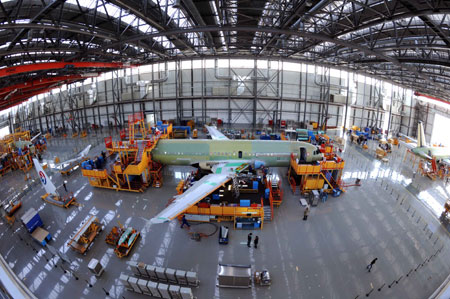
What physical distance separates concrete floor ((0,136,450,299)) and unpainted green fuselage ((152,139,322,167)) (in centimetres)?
354

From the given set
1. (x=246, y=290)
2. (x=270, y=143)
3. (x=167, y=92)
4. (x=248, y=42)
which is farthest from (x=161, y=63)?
(x=246, y=290)

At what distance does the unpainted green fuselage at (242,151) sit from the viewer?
21.3 meters

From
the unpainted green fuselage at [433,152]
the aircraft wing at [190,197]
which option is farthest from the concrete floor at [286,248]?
the unpainted green fuselage at [433,152]

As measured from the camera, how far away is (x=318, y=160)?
21234 millimetres

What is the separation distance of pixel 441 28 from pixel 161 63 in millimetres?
38882

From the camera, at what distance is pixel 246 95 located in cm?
3891

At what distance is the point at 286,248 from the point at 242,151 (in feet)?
33.2

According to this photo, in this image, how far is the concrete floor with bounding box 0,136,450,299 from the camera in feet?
37.2

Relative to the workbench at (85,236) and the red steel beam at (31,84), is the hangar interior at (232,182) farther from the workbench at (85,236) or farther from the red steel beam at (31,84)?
the red steel beam at (31,84)

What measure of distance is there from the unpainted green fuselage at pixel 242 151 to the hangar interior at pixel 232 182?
0.39 ft

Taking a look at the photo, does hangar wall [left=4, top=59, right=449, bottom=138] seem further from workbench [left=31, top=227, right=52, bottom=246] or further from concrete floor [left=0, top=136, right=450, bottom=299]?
workbench [left=31, top=227, right=52, bottom=246]

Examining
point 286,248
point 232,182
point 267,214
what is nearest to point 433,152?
point 267,214

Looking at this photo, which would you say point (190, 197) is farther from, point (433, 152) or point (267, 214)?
point (433, 152)

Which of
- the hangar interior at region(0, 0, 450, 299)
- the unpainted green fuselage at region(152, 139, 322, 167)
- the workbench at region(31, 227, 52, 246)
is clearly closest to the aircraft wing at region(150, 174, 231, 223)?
the hangar interior at region(0, 0, 450, 299)
